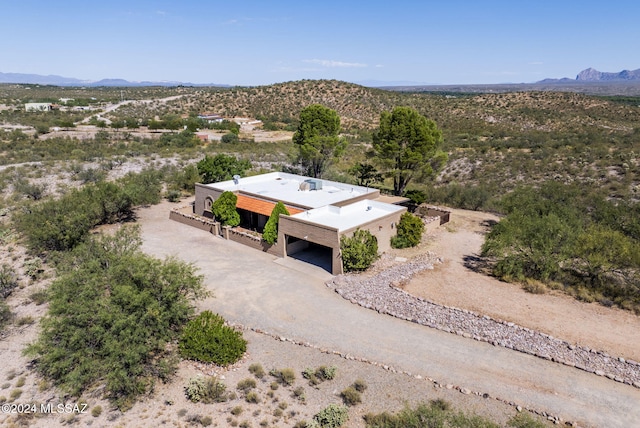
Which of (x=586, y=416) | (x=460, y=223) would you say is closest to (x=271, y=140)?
(x=460, y=223)

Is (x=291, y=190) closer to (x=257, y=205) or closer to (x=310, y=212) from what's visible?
(x=257, y=205)

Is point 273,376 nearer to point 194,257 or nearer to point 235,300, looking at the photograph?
point 235,300

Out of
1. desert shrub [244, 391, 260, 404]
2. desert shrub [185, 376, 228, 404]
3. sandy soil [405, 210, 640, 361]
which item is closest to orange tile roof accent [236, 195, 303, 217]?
sandy soil [405, 210, 640, 361]

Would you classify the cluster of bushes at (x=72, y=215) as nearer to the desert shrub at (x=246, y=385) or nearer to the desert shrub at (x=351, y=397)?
the desert shrub at (x=246, y=385)

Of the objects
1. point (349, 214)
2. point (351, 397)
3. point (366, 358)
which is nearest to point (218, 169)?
point (349, 214)

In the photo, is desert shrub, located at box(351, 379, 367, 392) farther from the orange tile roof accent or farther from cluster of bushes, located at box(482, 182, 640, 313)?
the orange tile roof accent

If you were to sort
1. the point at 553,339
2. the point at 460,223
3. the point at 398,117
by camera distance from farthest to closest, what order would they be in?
the point at 398,117 → the point at 460,223 → the point at 553,339
